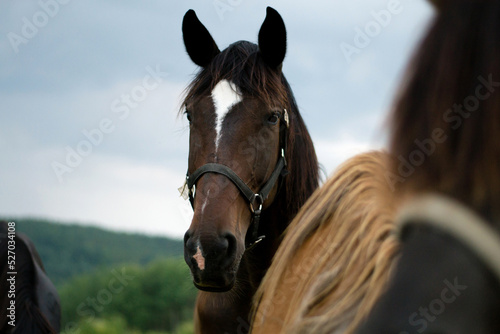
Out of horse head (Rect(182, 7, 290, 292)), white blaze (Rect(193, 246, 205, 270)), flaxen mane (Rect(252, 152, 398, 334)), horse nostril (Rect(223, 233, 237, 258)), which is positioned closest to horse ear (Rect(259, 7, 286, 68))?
horse head (Rect(182, 7, 290, 292))

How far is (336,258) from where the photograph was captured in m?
1.80

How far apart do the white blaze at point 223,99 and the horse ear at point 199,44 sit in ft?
1.67

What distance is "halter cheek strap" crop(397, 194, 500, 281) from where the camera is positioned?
2.62 ft

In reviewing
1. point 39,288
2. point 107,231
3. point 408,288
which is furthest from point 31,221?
point 408,288

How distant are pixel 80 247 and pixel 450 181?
7699 cm

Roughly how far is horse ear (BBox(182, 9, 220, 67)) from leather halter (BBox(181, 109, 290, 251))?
769 mm

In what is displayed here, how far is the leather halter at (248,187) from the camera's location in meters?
3.21

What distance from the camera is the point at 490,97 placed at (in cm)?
88

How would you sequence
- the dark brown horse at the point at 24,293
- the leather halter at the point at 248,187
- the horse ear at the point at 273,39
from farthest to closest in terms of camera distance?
the dark brown horse at the point at 24,293
the horse ear at the point at 273,39
the leather halter at the point at 248,187

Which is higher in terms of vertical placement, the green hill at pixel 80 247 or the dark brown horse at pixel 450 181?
the dark brown horse at pixel 450 181

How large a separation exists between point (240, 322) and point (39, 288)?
254 centimetres

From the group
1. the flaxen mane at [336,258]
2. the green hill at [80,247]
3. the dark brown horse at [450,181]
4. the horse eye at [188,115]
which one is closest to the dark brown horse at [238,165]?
the horse eye at [188,115]

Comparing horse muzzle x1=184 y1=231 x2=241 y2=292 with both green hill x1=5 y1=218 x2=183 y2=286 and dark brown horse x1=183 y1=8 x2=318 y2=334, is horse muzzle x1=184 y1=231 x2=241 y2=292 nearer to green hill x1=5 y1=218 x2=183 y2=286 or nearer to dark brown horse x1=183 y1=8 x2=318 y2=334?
dark brown horse x1=183 y1=8 x2=318 y2=334

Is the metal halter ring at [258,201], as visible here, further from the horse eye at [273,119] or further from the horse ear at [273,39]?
the horse ear at [273,39]
